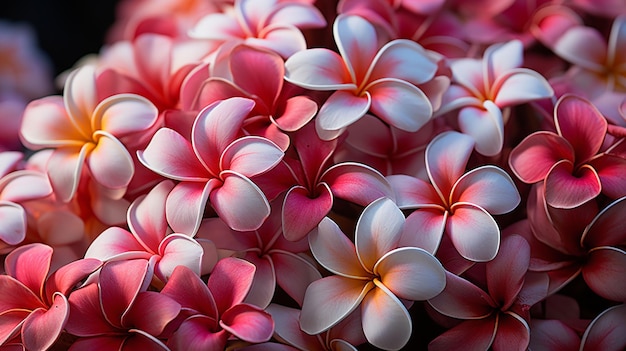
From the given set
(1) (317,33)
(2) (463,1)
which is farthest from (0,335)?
(2) (463,1)

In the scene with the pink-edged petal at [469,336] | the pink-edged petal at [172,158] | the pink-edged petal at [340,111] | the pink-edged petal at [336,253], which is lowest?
the pink-edged petal at [469,336]

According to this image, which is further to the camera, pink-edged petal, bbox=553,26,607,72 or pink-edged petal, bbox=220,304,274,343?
pink-edged petal, bbox=553,26,607,72

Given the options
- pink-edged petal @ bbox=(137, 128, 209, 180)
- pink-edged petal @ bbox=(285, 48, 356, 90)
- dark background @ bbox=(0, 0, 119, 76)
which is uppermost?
pink-edged petal @ bbox=(285, 48, 356, 90)

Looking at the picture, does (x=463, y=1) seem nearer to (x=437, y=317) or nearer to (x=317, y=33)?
(x=317, y=33)

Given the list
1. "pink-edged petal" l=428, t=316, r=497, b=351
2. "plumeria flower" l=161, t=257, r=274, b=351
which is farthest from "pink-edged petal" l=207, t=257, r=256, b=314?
"pink-edged petal" l=428, t=316, r=497, b=351

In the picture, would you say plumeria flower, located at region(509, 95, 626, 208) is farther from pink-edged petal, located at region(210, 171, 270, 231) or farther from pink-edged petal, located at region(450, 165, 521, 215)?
pink-edged petal, located at region(210, 171, 270, 231)

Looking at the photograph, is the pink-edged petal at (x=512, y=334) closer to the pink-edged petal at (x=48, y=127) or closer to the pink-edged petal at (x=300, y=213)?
the pink-edged petal at (x=300, y=213)

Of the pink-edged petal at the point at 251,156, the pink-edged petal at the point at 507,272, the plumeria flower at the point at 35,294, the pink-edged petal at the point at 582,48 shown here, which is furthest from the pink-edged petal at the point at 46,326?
the pink-edged petal at the point at 582,48
